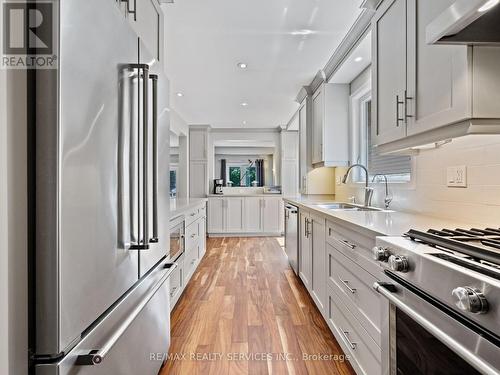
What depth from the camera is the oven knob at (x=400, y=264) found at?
39.5 inches

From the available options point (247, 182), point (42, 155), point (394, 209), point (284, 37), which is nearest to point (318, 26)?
point (284, 37)

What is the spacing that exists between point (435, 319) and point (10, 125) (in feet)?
4.01

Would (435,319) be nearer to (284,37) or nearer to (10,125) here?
(10,125)

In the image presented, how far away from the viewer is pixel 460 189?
1.65 meters

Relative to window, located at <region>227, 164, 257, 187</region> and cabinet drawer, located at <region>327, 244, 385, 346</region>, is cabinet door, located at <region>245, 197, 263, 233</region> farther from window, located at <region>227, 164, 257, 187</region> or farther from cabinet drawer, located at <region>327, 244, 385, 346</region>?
cabinet drawer, located at <region>327, 244, 385, 346</region>

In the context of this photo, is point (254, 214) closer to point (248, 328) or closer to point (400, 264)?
point (248, 328)

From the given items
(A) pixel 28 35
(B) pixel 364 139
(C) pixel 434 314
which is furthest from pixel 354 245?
(B) pixel 364 139

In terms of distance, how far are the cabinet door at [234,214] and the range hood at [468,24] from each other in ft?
18.8

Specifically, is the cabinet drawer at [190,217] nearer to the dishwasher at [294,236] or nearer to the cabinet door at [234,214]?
the dishwasher at [294,236]

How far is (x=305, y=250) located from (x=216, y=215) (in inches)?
153

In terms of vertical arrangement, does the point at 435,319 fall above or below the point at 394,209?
below

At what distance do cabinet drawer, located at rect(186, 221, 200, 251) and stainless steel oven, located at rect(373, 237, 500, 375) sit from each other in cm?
232

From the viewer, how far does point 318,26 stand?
254 centimetres

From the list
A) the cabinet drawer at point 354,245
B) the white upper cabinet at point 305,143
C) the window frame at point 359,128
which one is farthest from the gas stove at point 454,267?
the white upper cabinet at point 305,143
